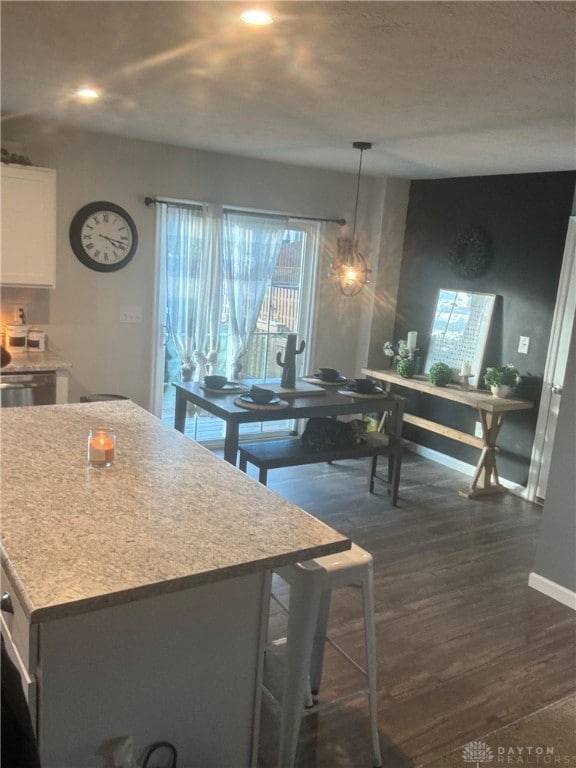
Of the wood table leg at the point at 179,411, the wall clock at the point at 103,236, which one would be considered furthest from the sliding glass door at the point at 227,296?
the wood table leg at the point at 179,411

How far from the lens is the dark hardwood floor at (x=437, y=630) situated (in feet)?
7.88

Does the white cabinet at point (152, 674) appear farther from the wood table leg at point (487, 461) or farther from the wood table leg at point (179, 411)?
the wood table leg at point (487, 461)

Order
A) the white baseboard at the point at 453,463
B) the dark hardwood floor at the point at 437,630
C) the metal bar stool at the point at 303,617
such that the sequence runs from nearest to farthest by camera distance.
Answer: the metal bar stool at the point at 303,617, the dark hardwood floor at the point at 437,630, the white baseboard at the point at 453,463

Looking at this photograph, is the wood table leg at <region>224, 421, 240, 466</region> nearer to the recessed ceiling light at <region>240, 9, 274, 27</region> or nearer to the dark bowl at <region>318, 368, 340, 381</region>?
the dark bowl at <region>318, 368, 340, 381</region>

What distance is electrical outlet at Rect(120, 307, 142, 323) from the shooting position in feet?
16.2

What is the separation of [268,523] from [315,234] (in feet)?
14.4

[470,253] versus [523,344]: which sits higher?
[470,253]

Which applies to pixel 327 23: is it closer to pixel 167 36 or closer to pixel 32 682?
pixel 167 36

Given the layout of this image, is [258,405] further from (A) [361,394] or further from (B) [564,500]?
(B) [564,500]

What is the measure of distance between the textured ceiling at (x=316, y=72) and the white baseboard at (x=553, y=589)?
234cm

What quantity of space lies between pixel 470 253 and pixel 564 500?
2.53 m

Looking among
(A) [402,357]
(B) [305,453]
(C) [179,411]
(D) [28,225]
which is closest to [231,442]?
(B) [305,453]

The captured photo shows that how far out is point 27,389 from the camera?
407 centimetres

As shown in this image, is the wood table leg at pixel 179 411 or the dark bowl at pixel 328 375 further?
the dark bowl at pixel 328 375
